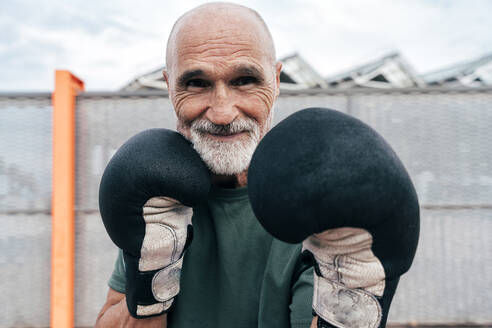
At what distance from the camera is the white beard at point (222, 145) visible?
94cm

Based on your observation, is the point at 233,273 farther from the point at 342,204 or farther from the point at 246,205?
the point at 342,204

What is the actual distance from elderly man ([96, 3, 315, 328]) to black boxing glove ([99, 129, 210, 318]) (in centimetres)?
12

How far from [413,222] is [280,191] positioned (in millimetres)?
236

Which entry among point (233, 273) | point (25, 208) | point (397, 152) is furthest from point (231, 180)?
point (25, 208)

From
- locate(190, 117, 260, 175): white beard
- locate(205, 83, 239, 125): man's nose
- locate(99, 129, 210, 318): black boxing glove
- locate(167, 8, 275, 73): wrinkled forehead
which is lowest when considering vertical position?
locate(99, 129, 210, 318): black boxing glove

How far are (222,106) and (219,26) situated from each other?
0.23m

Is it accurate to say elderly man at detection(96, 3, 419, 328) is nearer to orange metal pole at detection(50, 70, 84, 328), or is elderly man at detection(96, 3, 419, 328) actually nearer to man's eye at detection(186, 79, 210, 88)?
man's eye at detection(186, 79, 210, 88)

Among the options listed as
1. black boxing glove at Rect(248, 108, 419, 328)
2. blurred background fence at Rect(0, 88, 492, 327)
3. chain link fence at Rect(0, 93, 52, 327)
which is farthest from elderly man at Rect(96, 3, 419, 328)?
chain link fence at Rect(0, 93, 52, 327)

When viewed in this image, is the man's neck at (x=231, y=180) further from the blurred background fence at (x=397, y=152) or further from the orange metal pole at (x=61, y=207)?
the orange metal pole at (x=61, y=207)

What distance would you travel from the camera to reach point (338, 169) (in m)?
0.53

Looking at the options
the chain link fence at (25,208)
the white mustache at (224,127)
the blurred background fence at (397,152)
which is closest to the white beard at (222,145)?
the white mustache at (224,127)

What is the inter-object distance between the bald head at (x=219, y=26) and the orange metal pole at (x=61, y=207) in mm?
1364

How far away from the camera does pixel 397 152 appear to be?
208 cm

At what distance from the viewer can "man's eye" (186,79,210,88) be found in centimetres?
94
